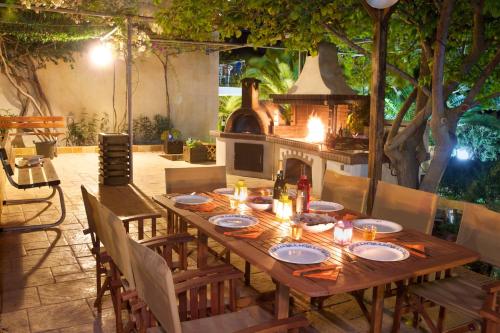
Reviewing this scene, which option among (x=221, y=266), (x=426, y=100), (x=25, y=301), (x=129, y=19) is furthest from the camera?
(x=129, y=19)

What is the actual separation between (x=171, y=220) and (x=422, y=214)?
1.87 m

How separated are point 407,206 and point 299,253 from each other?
1353 millimetres

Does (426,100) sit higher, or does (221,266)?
(426,100)

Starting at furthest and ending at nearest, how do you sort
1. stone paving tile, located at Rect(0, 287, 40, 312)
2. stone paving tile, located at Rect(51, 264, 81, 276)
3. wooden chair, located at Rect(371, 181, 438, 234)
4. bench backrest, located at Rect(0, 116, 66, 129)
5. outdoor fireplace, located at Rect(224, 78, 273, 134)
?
bench backrest, located at Rect(0, 116, 66, 129) < outdoor fireplace, located at Rect(224, 78, 273, 134) < stone paving tile, located at Rect(51, 264, 81, 276) < stone paving tile, located at Rect(0, 287, 40, 312) < wooden chair, located at Rect(371, 181, 438, 234)

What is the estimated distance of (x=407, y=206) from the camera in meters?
3.46

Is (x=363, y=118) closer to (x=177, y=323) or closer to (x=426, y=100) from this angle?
(x=426, y=100)

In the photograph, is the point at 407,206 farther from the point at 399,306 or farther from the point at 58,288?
the point at 58,288

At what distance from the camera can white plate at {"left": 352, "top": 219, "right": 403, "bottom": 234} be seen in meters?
2.85

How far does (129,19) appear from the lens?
7.70m

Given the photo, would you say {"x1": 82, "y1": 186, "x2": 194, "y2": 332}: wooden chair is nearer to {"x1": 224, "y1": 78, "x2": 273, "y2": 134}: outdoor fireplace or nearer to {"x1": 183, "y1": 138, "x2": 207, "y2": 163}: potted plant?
{"x1": 224, "y1": 78, "x2": 273, "y2": 134}: outdoor fireplace

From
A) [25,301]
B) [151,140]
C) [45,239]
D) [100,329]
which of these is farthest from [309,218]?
[151,140]

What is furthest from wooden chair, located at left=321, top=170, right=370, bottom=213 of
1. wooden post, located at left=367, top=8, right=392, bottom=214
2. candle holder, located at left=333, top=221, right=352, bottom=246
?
candle holder, located at left=333, top=221, right=352, bottom=246

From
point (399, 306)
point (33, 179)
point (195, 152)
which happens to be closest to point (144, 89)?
point (195, 152)

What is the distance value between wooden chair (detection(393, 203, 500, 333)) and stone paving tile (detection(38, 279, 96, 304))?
229 centimetres
